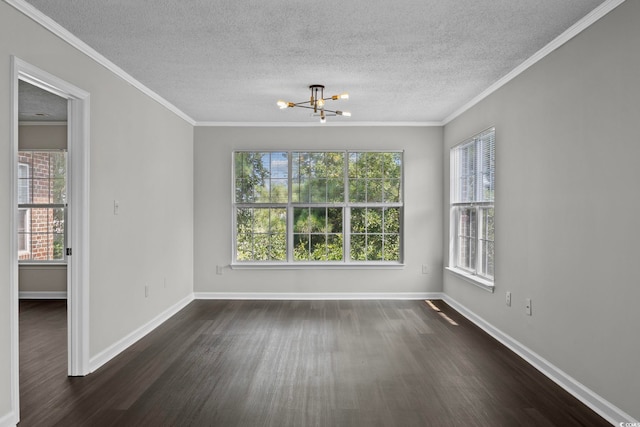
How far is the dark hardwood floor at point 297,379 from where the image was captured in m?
2.76

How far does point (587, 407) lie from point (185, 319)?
410 cm

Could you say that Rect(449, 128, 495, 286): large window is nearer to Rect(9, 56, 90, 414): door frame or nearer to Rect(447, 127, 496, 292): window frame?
Rect(447, 127, 496, 292): window frame

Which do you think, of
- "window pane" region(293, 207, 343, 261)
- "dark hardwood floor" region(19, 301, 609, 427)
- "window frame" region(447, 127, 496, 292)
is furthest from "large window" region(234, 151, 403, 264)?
"dark hardwood floor" region(19, 301, 609, 427)

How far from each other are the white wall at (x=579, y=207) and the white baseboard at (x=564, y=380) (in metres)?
0.05

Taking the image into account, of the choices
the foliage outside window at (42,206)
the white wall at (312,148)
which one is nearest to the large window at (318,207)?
the white wall at (312,148)

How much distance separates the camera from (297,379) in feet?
11.1

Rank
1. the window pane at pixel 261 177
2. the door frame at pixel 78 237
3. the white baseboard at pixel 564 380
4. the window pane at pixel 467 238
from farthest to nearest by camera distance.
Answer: the window pane at pixel 261 177
the window pane at pixel 467 238
the door frame at pixel 78 237
the white baseboard at pixel 564 380

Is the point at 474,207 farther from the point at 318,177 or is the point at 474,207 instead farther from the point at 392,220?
the point at 318,177

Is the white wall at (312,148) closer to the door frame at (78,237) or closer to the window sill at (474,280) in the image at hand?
the window sill at (474,280)

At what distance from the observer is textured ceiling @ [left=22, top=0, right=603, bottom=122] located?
9.17ft

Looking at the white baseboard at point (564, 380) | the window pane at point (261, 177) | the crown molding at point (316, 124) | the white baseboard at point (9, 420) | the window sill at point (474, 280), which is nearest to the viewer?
the white baseboard at point (9, 420)

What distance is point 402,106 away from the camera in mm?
5445

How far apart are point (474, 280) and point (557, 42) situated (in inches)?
104

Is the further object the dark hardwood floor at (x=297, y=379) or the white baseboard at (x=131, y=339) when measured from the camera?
the white baseboard at (x=131, y=339)
